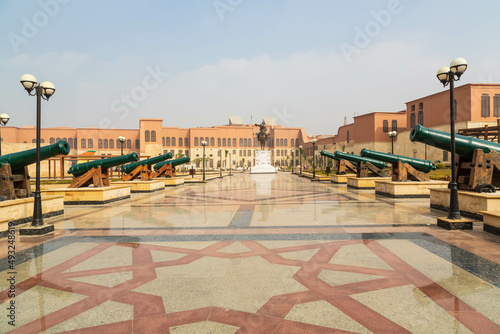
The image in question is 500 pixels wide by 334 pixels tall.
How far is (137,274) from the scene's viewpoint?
12.0ft

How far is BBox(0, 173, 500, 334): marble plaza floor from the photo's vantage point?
2.54 metres

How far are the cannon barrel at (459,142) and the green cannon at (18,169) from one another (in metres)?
9.47

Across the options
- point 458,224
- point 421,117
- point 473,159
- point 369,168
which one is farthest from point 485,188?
point 421,117

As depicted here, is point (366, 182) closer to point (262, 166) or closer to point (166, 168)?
point (166, 168)

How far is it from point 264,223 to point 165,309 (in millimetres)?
4139

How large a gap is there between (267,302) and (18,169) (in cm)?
837

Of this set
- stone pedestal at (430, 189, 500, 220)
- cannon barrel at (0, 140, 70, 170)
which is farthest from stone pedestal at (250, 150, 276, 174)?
cannon barrel at (0, 140, 70, 170)

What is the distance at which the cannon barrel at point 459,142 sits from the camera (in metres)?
7.28

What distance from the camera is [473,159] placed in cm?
724

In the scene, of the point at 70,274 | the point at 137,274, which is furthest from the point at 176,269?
the point at 70,274

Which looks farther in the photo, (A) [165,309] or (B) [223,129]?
(B) [223,129]

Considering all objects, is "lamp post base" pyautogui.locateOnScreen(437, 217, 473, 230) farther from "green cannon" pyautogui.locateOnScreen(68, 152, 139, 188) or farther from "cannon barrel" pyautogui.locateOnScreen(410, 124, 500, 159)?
"green cannon" pyautogui.locateOnScreen(68, 152, 139, 188)

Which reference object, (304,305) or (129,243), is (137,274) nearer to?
(129,243)

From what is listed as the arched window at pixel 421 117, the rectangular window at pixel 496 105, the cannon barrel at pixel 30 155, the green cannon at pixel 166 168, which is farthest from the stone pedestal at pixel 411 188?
the arched window at pixel 421 117
